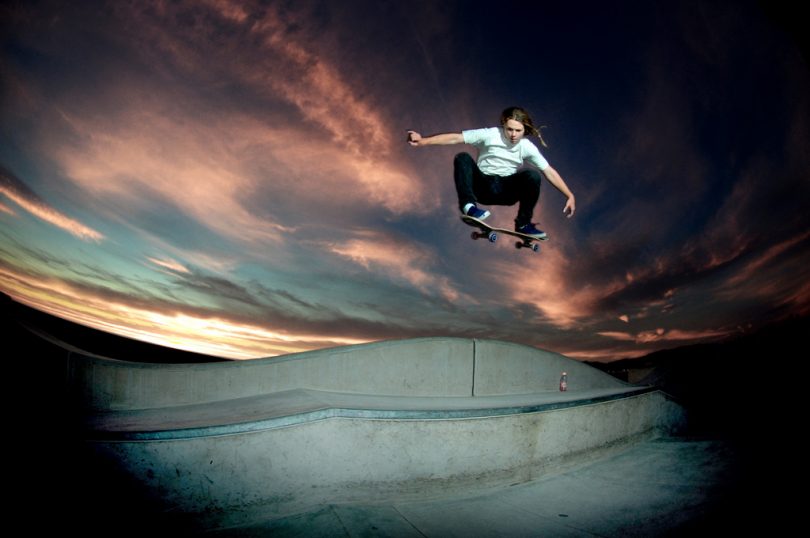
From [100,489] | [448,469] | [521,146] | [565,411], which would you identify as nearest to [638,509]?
[565,411]

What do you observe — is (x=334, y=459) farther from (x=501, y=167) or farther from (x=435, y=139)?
(x=501, y=167)

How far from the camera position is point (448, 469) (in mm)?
3746

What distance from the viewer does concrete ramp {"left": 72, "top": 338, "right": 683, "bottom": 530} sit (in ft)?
9.53

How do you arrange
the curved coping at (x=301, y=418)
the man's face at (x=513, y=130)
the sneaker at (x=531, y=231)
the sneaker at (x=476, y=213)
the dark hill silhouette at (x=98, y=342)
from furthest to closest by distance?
1. the dark hill silhouette at (x=98, y=342)
2. the sneaker at (x=531, y=231)
3. the sneaker at (x=476, y=213)
4. the man's face at (x=513, y=130)
5. the curved coping at (x=301, y=418)

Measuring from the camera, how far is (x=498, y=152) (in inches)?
167

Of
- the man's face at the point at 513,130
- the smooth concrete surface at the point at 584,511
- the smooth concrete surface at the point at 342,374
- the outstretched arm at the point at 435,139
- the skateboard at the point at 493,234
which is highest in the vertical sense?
the man's face at the point at 513,130

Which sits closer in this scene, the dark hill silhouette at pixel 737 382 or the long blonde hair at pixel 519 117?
the long blonde hair at pixel 519 117

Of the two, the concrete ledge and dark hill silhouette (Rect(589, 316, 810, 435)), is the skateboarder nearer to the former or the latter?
the concrete ledge

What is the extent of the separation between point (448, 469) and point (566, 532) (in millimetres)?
1263

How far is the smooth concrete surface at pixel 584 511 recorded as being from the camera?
108 inches

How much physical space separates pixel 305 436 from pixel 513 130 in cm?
406

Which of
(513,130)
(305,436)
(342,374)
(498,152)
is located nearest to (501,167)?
(498,152)

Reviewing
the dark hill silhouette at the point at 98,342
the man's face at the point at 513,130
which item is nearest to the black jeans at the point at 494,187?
the man's face at the point at 513,130

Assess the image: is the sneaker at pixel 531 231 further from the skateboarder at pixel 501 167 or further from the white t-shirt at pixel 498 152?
the white t-shirt at pixel 498 152
